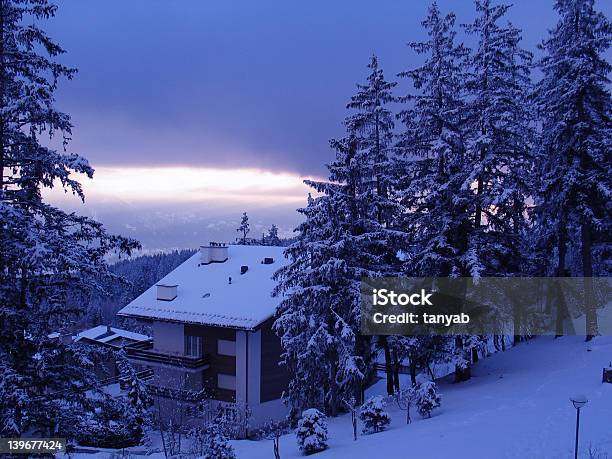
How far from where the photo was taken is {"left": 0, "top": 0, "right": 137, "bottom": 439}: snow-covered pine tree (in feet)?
35.4

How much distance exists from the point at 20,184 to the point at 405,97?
17049 mm

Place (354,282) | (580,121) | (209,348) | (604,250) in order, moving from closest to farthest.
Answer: (354,282) → (580,121) → (604,250) → (209,348)

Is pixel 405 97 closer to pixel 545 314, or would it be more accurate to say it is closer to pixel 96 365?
pixel 545 314

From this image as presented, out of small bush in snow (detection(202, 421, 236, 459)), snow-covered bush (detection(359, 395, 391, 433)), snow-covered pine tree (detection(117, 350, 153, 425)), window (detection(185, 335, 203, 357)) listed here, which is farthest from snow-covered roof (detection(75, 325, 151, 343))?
snow-covered pine tree (detection(117, 350, 153, 425))

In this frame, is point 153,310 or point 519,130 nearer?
point 519,130


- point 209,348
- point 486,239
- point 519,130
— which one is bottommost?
point 209,348

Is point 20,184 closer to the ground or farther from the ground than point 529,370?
farther from the ground

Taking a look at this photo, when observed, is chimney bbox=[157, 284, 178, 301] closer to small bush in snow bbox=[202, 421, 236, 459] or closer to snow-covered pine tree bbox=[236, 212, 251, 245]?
small bush in snow bbox=[202, 421, 236, 459]

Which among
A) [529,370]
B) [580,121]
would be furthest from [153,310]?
[580,121]

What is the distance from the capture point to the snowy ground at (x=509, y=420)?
512 inches

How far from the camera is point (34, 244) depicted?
10.3m

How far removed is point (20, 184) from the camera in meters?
11.9

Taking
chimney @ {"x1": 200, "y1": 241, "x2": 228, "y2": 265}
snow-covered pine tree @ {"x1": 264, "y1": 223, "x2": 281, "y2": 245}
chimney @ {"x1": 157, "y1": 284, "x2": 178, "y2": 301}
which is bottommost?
chimney @ {"x1": 157, "y1": 284, "x2": 178, "y2": 301}

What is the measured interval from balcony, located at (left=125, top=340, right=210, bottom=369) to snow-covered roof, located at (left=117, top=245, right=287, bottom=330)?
217 centimetres
